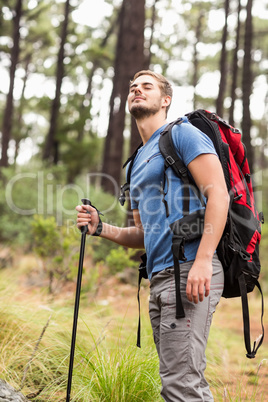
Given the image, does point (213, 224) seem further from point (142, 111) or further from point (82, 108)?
point (82, 108)

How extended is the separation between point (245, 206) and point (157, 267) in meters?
0.59

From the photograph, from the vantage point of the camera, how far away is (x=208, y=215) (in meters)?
2.06

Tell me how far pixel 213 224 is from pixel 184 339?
1.91 ft

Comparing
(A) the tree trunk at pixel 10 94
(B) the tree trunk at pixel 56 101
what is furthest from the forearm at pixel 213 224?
(B) the tree trunk at pixel 56 101

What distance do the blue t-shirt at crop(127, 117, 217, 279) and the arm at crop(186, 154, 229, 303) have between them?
62 mm

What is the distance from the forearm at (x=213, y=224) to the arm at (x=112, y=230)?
2.58ft

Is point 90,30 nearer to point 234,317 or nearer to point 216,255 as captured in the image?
point 234,317

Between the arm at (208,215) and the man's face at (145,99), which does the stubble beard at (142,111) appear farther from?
the arm at (208,215)

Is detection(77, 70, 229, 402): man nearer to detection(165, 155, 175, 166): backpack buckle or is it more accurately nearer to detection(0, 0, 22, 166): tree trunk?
detection(165, 155, 175, 166): backpack buckle

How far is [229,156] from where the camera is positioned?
229 cm

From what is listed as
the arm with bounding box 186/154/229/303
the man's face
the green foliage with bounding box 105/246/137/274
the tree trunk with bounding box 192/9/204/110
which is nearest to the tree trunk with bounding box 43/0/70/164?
the tree trunk with bounding box 192/9/204/110

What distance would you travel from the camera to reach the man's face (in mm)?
2514

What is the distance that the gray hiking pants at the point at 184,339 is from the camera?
2.01m

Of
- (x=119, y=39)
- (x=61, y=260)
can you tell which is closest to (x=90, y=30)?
(x=119, y=39)
